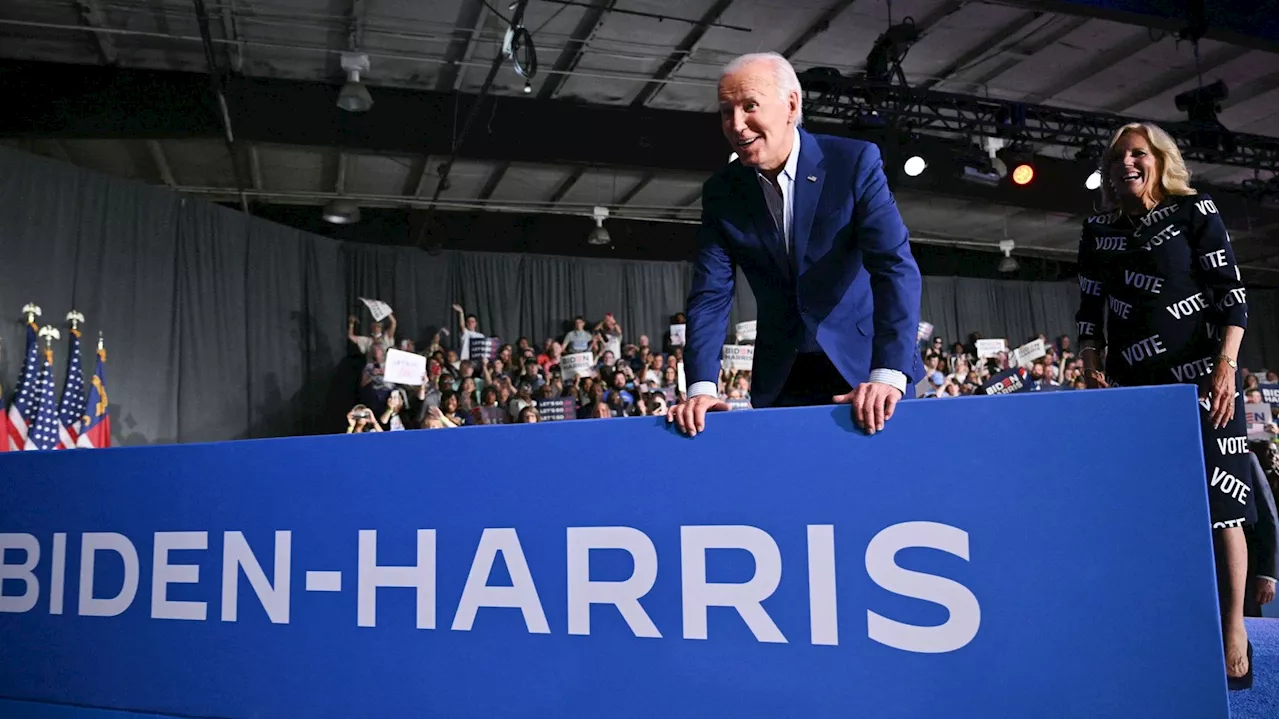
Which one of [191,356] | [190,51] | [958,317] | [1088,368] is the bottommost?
[1088,368]

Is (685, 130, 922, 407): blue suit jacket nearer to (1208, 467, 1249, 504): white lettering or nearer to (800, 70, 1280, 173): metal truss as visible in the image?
(1208, 467, 1249, 504): white lettering

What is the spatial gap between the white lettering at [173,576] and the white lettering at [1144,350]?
2016 millimetres

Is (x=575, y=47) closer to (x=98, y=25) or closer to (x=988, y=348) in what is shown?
(x=98, y=25)

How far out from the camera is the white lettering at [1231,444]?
183 centimetres

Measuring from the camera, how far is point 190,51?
7.88 metres

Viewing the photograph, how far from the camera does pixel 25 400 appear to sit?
707 centimetres

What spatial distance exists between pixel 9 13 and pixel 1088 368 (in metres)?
8.74

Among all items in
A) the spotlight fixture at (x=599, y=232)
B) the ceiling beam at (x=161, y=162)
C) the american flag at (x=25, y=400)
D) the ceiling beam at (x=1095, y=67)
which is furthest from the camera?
the spotlight fixture at (x=599, y=232)

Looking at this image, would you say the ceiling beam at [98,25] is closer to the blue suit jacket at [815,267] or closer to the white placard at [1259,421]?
the blue suit jacket at [815,267]

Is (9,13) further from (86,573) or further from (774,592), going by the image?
(774,592)

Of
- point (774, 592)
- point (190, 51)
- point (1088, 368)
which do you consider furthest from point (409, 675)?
point (190, 51)

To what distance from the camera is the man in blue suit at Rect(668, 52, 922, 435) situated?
1583mm

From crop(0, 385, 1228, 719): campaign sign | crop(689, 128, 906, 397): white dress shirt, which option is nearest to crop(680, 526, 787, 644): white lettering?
crop(0, 385, 1228, 719): campaign sign

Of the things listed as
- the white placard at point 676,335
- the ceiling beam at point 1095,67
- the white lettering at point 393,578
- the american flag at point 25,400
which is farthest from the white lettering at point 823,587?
the white placard at point 676,335
